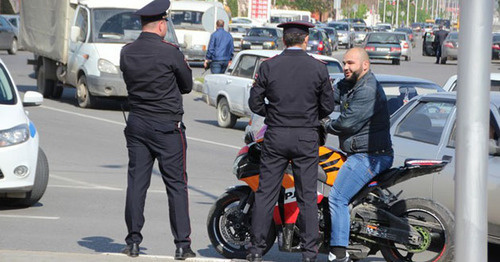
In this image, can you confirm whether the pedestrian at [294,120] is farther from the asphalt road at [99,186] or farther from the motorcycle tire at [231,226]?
the asphalt road at [99,186]

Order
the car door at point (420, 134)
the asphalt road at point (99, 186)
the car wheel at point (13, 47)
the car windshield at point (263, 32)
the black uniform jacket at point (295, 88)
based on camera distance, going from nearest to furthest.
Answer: the black uniform jacket at point (295, 88) → the asphalt road at point (99, 186) → the car door at point (420, 134) → the car wheel at point (13, 47) → the car windshield at point (263, 32)

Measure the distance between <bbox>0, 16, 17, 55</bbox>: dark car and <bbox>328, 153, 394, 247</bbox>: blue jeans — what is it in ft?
121

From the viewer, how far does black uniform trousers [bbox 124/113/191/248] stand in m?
6.88

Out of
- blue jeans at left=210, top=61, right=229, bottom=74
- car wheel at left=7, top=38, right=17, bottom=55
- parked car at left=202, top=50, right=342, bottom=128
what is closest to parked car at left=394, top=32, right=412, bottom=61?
car wheel at left=7, top=38, right=17, bottom=55

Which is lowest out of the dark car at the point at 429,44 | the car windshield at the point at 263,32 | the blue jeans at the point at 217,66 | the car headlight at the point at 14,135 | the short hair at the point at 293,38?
the dark car at the point at 429,44

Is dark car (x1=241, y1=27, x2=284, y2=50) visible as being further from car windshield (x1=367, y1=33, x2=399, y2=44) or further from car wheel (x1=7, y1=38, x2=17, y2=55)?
car wheel (x1=7, y1=38, x2=17, y2=55)

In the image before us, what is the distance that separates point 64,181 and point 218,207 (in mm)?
5176

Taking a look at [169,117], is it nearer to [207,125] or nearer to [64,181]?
[64,181]

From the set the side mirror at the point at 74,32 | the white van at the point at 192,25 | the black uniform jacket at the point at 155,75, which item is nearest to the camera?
the black uniform jacket at the point at 155,75

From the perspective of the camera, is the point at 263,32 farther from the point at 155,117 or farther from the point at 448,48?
the point at 155,117

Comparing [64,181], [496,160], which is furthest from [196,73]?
[496,160]

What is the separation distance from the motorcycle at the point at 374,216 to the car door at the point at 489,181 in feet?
1.45

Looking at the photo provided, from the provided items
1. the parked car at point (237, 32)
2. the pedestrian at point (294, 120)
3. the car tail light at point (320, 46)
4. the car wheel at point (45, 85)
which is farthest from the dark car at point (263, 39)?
the pedestrian at point (294, 120)

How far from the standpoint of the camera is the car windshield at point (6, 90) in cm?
1036
